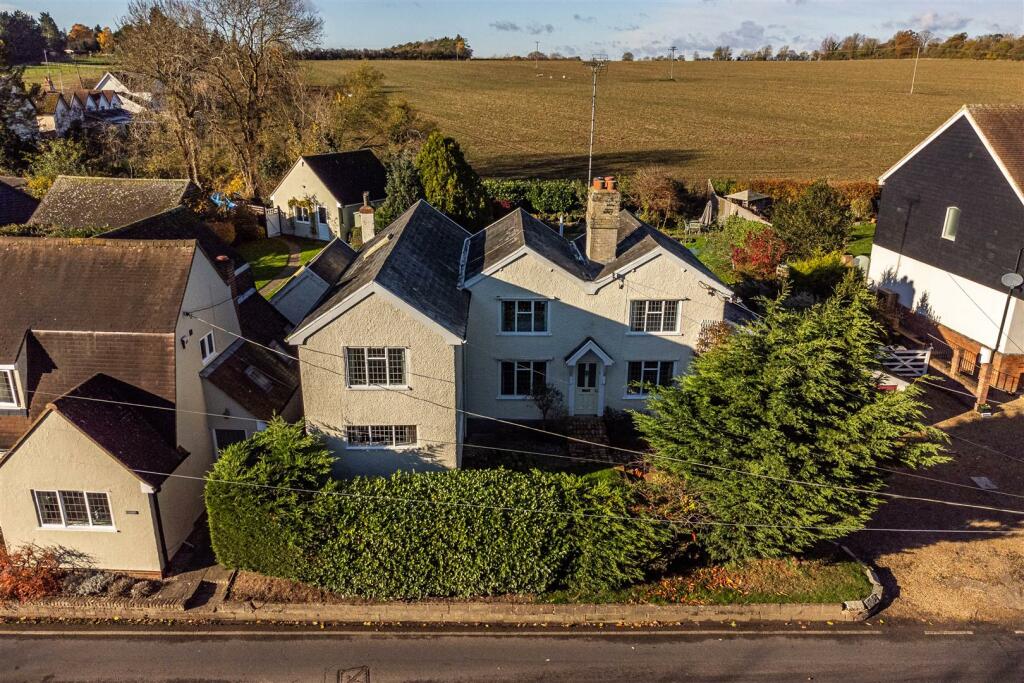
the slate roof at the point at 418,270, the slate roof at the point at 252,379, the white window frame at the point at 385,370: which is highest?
the slate roof at the point at 418,270

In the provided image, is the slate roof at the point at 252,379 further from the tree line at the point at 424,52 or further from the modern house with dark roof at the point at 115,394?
the tree line at the point at 424,52

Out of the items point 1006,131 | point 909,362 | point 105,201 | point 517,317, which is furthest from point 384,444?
point 1006,131

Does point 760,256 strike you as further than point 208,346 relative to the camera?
Yes

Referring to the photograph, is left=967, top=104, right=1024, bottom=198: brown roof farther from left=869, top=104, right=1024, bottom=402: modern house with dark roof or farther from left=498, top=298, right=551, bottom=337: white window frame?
left=498, top=298, right=551, bottom=337: white window frame

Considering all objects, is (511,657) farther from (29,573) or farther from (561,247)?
(561,247)

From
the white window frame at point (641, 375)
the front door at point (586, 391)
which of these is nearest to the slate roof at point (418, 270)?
the front door at point (586, 391)

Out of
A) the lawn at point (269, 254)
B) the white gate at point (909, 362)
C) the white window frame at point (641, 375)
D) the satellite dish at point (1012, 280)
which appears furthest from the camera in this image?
the lawn at point (269, 254)

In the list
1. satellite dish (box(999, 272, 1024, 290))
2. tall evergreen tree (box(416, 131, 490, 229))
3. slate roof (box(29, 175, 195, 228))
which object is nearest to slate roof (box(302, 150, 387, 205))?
tall evergreen tree (box(416, 131, 490, 229))
